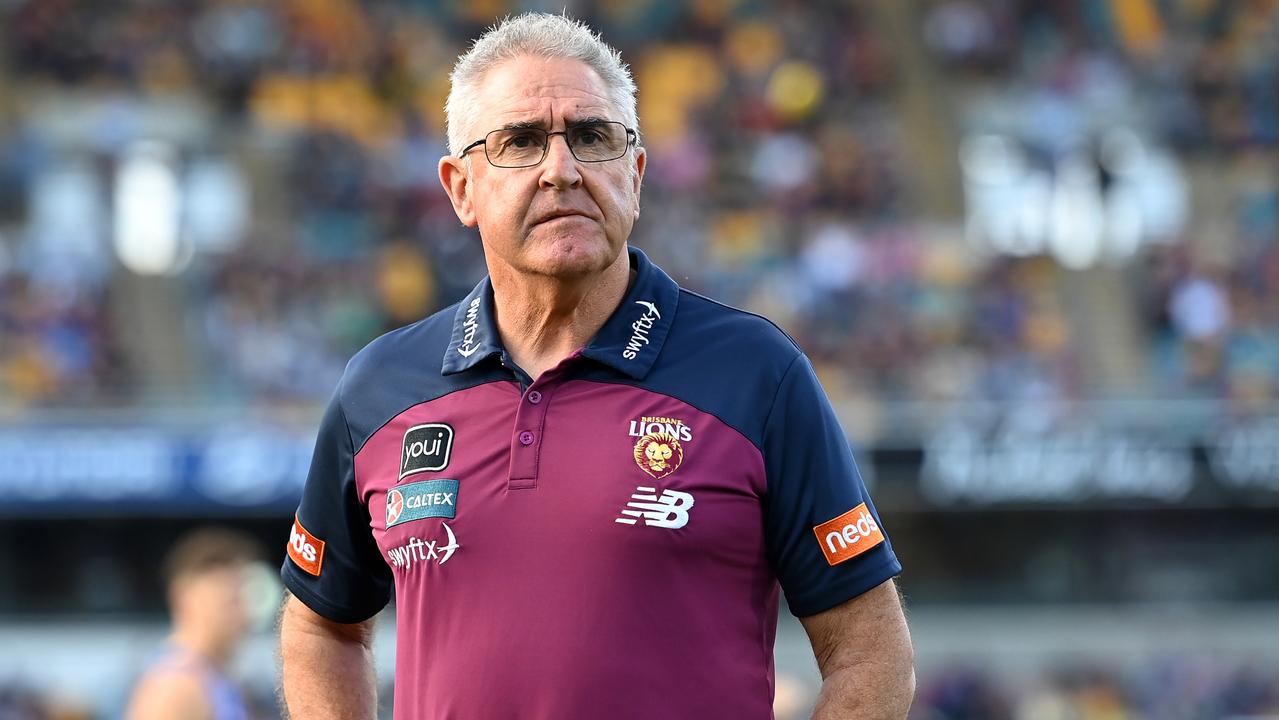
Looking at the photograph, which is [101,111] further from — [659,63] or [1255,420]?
[1255,420]

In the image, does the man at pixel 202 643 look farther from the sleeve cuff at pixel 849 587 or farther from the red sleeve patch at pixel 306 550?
the sleeve cuff at pixel 849 587

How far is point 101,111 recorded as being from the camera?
18.3m

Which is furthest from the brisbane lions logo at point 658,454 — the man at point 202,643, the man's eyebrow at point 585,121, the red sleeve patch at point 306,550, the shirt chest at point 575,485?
the man at point 202,643

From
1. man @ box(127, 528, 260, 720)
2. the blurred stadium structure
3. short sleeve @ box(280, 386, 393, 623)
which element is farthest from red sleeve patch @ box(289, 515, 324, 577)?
the blurred stadium structure

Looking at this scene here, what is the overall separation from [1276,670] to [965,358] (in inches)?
149

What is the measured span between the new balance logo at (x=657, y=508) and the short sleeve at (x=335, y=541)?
0.53 metres

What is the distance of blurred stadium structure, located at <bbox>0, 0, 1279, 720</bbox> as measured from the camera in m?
15.5

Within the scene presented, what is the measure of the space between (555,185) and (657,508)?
0.51 metres

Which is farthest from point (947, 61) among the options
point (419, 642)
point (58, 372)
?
point (419, 642)

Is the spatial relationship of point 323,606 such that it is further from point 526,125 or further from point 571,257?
point 526,125

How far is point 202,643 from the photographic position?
5.61 metres

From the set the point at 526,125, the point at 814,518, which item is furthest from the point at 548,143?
the point at 814,518

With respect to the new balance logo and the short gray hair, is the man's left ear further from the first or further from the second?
the new balance logo

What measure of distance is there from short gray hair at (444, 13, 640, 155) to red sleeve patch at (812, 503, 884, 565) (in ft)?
2.23
